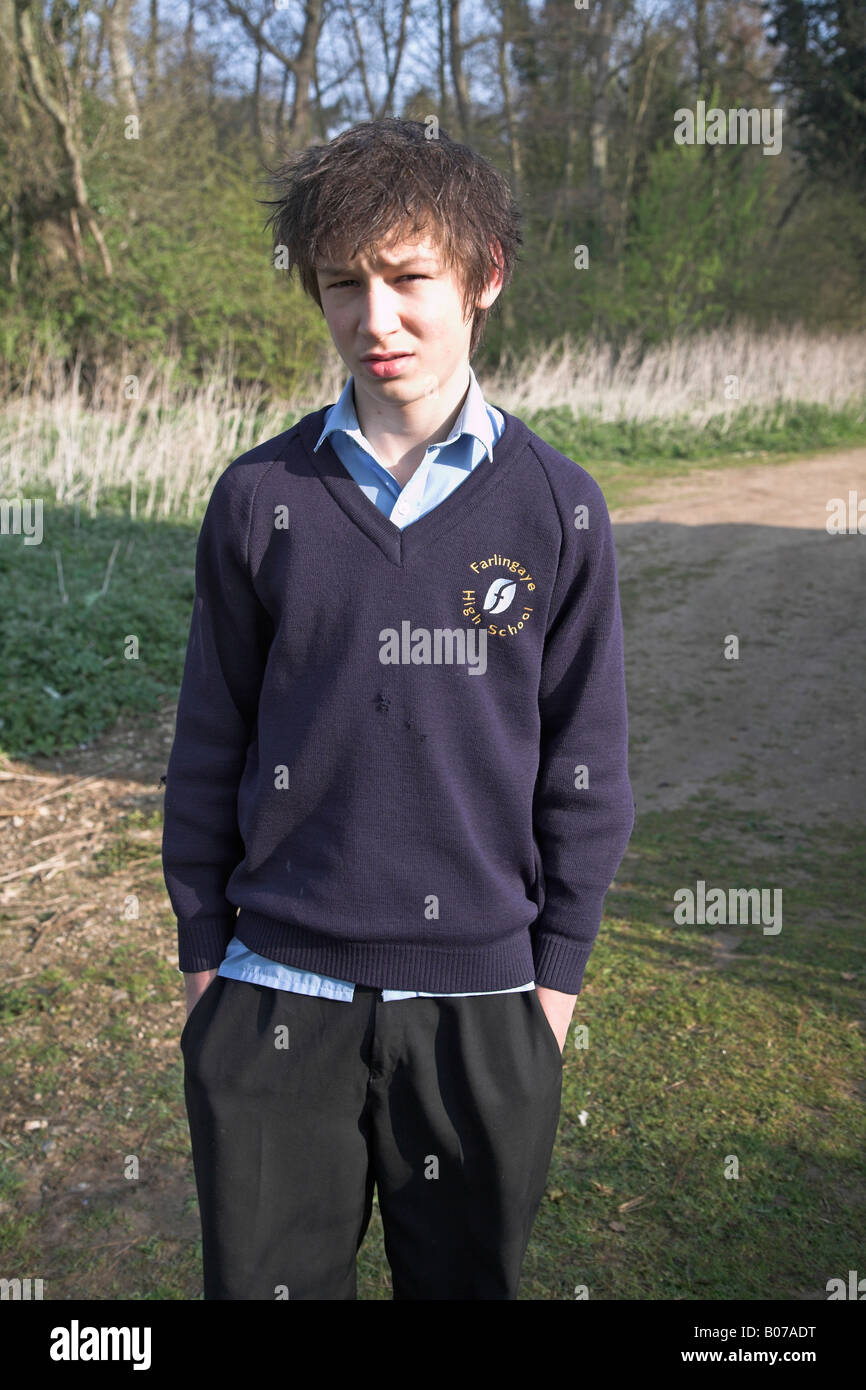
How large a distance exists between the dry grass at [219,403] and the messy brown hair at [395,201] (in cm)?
760

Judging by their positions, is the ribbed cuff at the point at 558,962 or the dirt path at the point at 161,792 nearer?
the ribbed cuff at the point at 558,962

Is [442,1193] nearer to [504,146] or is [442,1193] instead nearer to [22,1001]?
[22,1001]

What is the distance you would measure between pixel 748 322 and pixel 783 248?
228 cm

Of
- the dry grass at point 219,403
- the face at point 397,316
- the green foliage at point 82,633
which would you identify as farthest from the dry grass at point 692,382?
the face at point 397,316

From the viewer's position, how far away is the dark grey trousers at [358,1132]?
5.32 feet

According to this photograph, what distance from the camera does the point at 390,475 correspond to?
1.72 meters

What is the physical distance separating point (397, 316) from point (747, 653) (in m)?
6.02

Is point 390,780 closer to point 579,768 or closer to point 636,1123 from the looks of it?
point 579,768

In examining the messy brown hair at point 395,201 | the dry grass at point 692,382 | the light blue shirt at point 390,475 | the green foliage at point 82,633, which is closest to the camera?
the messy brown hair at point 395,201

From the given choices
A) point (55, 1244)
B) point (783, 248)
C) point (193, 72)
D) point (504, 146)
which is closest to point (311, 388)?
point (193, 72)

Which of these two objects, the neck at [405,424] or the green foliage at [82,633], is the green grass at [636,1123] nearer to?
the neck at [405,424]

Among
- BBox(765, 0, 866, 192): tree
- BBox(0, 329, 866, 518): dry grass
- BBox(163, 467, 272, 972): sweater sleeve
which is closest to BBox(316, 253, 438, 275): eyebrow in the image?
BBox(163, 467, 272, 972): sweater sleeve

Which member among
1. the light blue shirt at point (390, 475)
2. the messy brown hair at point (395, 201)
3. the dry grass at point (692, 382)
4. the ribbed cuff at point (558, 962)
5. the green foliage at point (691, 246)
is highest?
the green foliage at point (691, 246)

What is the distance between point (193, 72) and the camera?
1653cm
